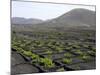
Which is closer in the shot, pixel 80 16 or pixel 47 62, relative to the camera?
pixel 47 62

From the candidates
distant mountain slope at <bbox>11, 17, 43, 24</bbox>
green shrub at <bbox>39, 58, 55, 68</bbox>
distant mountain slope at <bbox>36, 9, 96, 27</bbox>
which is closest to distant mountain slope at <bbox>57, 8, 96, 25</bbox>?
distant mountain slope at <bbox>36, 9, 96, 27</bbox>

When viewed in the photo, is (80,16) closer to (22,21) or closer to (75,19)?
(75,19)

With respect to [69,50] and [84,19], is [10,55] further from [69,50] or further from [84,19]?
[84,19]

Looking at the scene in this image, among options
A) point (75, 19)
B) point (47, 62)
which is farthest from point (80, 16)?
point (47, 62)

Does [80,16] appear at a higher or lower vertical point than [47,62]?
higher

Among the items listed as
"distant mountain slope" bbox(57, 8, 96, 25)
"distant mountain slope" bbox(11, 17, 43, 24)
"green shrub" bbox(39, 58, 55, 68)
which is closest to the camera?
"distant mountain slope" bbox(11, 17, 43, 24)

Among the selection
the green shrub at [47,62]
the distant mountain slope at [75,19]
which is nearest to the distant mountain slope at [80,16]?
the distant mountain slope at [75,19]

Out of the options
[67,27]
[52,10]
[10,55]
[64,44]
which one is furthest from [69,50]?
[10,55]

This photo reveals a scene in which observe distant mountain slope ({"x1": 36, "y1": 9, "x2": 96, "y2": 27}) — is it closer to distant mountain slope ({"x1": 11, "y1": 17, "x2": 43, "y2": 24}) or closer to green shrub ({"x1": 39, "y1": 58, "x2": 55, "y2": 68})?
distant mountain slope ({"x1": 11, "y1": 17, "x2": 43, "y2": 24})

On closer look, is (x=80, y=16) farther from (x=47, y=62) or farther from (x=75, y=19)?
(x=47, y=62)

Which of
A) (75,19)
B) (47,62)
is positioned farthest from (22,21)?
(75,19)

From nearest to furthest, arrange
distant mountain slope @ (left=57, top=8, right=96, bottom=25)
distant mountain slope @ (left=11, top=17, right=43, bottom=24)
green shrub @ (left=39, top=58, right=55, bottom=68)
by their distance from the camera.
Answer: distant mountain slope @ (left=11, top=17, right=43, bottom=24)
green shrub @ (left=39, top=58, right=55, bottom=68)
distant mountain slope @ (left=57, top=8, right=96, bottom=25)
